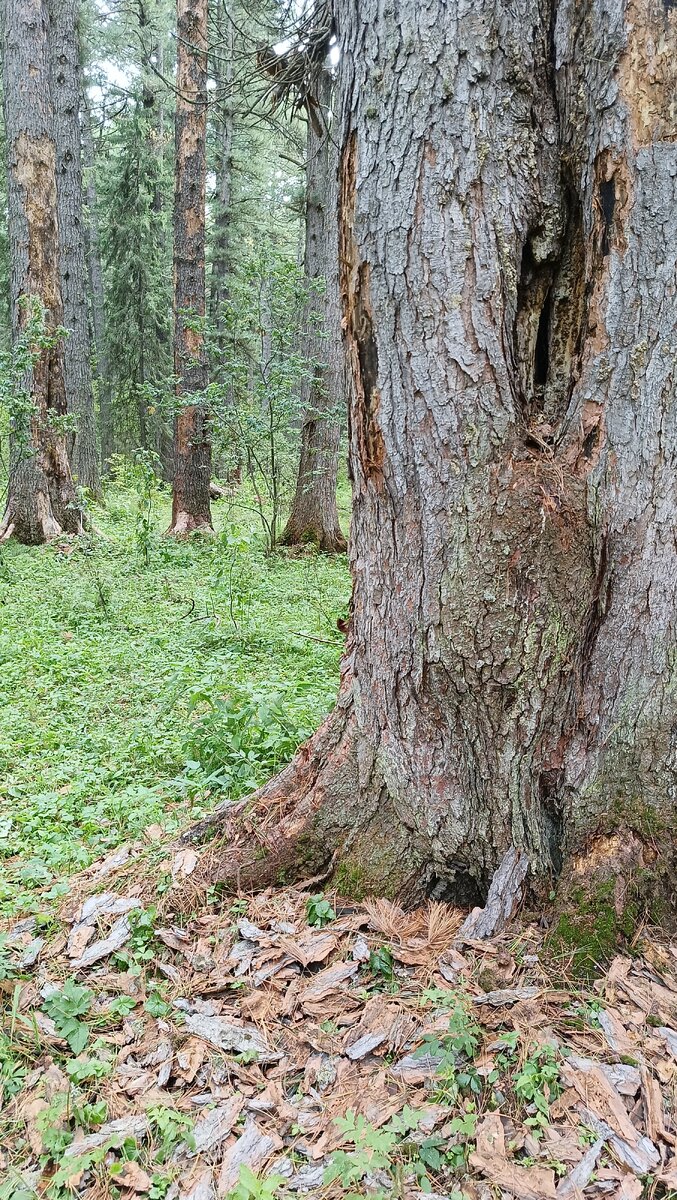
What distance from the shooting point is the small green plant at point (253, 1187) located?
168 centimetres

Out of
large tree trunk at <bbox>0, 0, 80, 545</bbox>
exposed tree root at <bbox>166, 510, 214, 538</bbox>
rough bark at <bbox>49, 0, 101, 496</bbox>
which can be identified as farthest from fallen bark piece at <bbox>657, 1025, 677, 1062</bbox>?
rough bark at <bbox>49, 0, 101, 496</bbox>

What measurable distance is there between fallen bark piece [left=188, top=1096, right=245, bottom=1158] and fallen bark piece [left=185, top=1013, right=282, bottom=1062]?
136 mm

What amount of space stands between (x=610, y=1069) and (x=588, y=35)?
9.00 ft

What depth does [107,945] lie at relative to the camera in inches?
97.9

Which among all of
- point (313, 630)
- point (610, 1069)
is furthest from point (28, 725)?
point (610, 1069)

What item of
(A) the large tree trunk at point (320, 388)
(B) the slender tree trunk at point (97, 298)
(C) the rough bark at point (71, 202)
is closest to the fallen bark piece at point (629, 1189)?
(A) the large tree trunk at point (320, 388)

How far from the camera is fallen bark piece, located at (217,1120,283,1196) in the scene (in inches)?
69.9

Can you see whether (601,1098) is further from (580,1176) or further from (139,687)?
(139,687)

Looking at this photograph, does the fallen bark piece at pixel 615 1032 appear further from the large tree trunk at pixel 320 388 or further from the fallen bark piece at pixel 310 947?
the large tree trunk at pixel 320 388

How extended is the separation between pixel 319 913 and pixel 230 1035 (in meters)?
0.47

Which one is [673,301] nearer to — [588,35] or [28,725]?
[588,35]

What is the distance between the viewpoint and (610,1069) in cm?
190

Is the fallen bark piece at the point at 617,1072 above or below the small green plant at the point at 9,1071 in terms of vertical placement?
above

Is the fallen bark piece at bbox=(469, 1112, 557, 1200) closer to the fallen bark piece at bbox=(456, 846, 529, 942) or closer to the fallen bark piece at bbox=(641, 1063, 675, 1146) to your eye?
the fallen bark piece at bbox=(641, 1063, 675, 1146)
